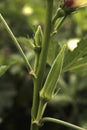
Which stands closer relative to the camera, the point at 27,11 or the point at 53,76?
the point at 53,76

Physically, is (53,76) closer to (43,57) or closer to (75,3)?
(43,57)

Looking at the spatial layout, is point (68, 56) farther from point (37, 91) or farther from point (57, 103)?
point (57, 103)

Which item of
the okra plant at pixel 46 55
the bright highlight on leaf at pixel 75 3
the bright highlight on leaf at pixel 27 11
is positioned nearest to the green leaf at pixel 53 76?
the okra plant at pixel 46 55

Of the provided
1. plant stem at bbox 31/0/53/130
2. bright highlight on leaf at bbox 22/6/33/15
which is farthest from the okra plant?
bright highlight on leaf at bbox 22/6/33/15

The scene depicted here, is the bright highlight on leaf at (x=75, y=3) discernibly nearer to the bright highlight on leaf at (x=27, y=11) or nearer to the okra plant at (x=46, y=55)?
the okra plant at (x=46, y=55)

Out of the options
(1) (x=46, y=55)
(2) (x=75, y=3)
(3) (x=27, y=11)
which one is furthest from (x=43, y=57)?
(3) (x=27, y=11)

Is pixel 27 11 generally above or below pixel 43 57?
below

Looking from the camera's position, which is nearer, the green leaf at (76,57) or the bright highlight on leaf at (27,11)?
the green leaf at (76,57)

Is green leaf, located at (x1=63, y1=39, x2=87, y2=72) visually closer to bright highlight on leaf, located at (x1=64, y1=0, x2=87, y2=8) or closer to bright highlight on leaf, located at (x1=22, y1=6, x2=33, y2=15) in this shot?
bright highlight on leaf, located at (x1=64, y1=0, x2=87, y2=8)
